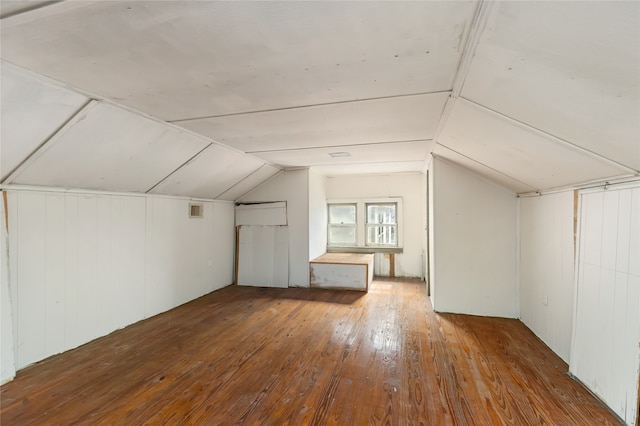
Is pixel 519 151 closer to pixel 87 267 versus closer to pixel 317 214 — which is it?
pixel 317 214

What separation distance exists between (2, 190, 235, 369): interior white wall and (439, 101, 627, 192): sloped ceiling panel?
3656 millimetres

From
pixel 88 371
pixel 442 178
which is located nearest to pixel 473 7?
pixel 442 178

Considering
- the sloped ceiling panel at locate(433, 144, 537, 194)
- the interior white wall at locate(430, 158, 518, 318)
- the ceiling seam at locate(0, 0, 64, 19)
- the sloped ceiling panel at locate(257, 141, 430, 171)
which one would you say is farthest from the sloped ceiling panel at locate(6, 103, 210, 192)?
the interior white wall at locate(430, 158, 518, 318)

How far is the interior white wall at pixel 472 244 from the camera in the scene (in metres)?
3.77

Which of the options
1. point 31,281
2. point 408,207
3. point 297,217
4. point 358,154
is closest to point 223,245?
point 297,217

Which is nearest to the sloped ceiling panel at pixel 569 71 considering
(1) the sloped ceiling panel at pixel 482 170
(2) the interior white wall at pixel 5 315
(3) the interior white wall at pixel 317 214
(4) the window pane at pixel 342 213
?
(1) the sloped ceiling panel at pixel 482 170

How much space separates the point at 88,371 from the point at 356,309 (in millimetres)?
3013

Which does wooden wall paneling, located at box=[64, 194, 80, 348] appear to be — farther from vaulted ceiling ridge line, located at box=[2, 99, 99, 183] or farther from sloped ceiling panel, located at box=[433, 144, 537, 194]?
sloped ceiling panel, located at box=[433, 144, 537, 194]

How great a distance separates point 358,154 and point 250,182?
2.08 metres

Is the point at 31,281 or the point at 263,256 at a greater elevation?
the point at 31,281

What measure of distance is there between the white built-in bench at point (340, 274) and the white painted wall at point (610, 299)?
302cm

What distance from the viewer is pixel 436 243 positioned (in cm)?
400

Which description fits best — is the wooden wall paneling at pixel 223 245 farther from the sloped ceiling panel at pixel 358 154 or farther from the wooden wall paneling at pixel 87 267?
the wooden wall paneling at pixel 87 267

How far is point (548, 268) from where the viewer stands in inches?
117
